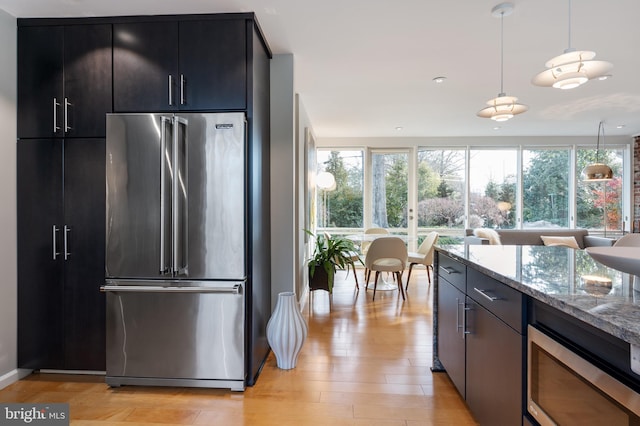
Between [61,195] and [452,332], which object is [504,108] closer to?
[452,332]

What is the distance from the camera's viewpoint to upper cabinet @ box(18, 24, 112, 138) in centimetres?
246

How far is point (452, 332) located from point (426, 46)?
2192 millimetres

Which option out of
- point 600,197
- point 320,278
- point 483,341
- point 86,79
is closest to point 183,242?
point 86,79

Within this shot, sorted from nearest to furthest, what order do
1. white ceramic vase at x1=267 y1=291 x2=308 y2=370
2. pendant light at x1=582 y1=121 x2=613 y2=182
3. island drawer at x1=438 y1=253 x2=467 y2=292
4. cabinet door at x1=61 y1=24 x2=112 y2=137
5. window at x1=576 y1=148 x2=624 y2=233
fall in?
1. island drawer at x1=438 y1=253 x2=467 y2=292
2. cabinet door at x1=61 y1=24 x2=112 y2=137
3. white ceramic vase at x1=267 y1=291 x2=308 y2=370
4. pendant light at x1=582 y1=121 x2=613 y2=182
5. window at x1=576 y1=148 x2=624 y2=233

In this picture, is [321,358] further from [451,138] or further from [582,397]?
[451,138]

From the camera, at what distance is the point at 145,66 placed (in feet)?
7.99

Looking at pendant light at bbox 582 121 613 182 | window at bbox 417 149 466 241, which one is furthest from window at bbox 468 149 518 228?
pendant light at bbox 582 121 613 182

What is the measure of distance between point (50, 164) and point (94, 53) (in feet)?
2.70

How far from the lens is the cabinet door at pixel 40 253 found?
98.0 inches

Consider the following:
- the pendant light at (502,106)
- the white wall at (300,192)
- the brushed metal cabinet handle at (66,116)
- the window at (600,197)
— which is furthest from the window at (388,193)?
the brushed metal cabinet handle at (66,116)

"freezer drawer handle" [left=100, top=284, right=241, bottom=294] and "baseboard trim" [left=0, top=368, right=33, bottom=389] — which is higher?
"freezer drawer handle" [left=100, top=284, right=241, bottom=294]

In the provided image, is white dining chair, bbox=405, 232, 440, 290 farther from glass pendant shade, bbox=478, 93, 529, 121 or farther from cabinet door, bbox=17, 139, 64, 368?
cabinet door, bbox=17, 139, 64, 368

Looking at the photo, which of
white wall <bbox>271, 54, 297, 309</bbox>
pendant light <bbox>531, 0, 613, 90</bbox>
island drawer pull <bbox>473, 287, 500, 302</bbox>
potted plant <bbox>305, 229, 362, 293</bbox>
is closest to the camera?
island drawer pull <bbox>473, 287, 500, 302</bbox>

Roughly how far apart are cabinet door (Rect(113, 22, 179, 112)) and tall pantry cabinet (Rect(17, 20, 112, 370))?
10 cm
